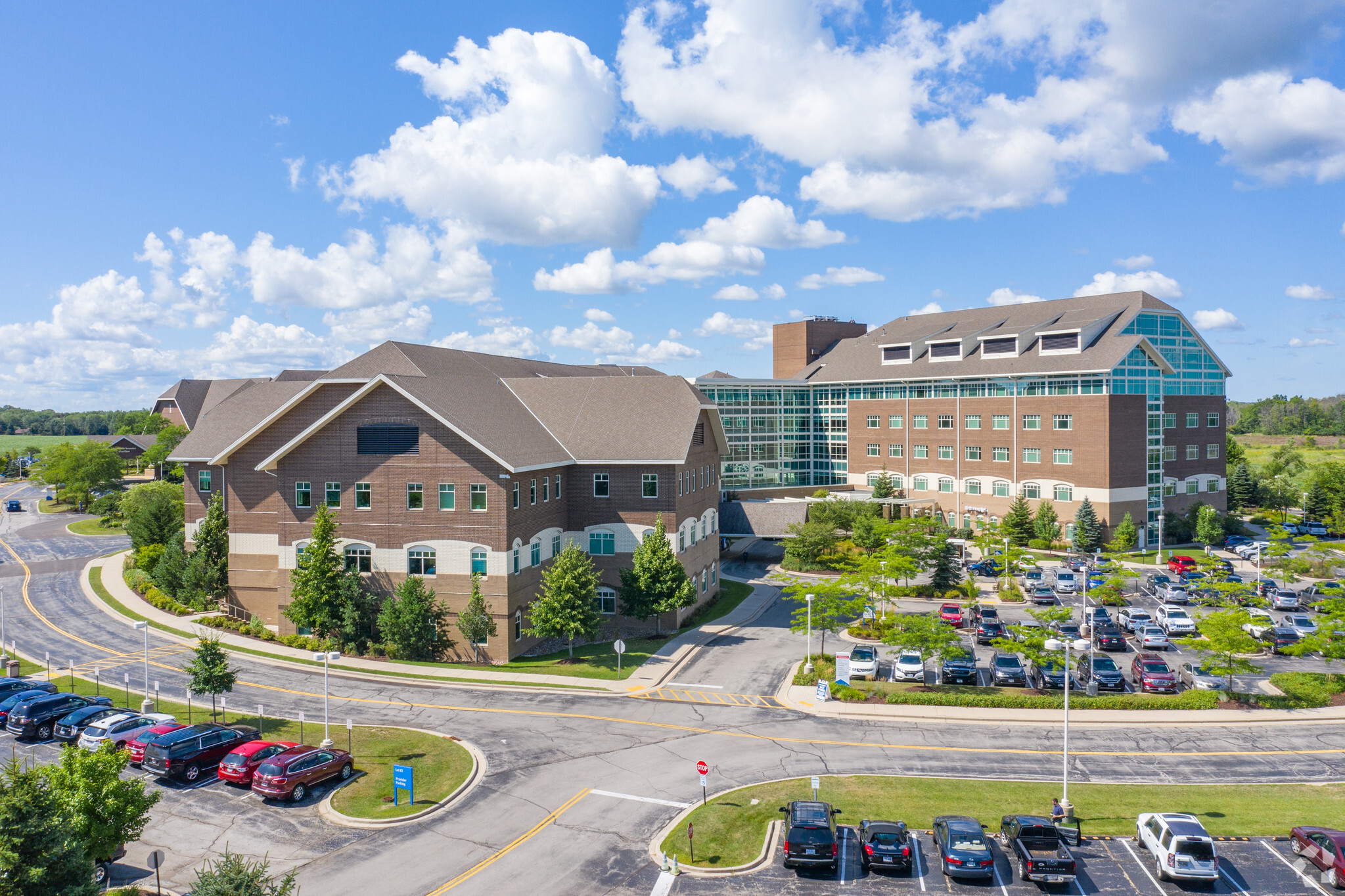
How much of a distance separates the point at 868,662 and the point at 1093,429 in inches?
1867

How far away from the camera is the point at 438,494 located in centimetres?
4416

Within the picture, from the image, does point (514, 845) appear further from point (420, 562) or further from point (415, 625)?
point (420, 562)

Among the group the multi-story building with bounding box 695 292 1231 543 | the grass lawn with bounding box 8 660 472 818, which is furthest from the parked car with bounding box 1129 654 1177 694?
the multi-story building with bounding box 695 292 1231 543

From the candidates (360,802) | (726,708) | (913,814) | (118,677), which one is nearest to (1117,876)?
(913,814)

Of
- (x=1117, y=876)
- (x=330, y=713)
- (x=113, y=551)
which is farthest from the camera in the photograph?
(x=113, y=551)

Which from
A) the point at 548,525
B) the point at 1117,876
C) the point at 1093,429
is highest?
the point at 1093,429

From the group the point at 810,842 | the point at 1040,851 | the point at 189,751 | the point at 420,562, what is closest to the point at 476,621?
the point at 420,562

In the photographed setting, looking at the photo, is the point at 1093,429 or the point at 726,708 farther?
the point at 1093,429

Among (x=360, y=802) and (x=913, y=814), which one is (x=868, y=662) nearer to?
(x=913, y=814)

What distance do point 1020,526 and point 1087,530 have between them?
5.81 meters

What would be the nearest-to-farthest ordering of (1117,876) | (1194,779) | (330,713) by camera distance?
(1117,876), (1194,779), (330,713)

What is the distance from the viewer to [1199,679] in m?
39.6

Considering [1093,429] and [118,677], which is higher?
[1093,429]

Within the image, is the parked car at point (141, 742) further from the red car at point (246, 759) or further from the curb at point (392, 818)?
the curb at point (392, 818)
